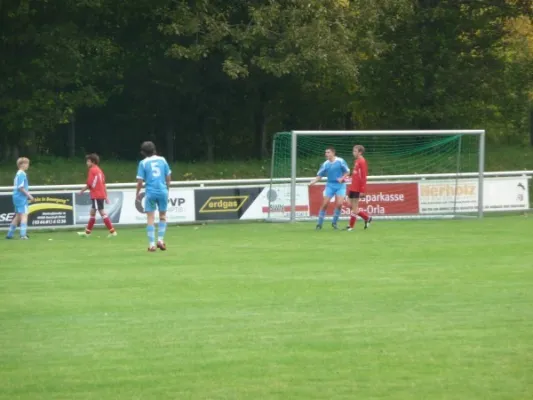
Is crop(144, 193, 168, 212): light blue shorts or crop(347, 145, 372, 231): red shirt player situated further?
crop(347, 145, 372, 231): red shirt player

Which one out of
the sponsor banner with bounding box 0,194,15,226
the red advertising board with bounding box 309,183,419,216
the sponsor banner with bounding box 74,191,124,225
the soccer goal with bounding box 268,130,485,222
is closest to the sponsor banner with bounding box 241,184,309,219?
the soccer goal with bounding box 268,130,485,222

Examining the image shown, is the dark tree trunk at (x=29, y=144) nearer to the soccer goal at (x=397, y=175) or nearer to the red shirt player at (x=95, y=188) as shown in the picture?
the soccer goal at (x=397, y=175)

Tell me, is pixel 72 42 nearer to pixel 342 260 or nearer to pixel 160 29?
pixel 160 29

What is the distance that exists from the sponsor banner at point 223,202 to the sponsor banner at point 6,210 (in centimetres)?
442

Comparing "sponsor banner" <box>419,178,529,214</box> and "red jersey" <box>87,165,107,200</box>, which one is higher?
"red jersey" <box>87,165,107,200</box>

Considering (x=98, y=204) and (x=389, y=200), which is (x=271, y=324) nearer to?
(x=98, y=204)

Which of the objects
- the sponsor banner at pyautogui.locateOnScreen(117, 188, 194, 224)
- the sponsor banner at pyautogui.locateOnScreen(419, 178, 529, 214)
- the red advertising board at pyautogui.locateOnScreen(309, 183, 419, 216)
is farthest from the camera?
the sponsor banner at pyautogui.locateOnScreen(419, 178, 529, 214)

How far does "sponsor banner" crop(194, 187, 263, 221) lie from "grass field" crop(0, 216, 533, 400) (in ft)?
29.7

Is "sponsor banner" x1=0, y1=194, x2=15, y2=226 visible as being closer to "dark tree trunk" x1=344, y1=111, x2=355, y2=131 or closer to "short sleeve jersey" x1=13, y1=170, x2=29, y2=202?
"short sleeve jersey" x1=13, y1=170, x2=29, y2=202

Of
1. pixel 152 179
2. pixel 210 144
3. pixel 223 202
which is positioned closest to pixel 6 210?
pixel 223 202

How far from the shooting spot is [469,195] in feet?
104

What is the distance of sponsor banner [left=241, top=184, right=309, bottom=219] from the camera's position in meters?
29.8

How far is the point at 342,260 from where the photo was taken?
17969mm

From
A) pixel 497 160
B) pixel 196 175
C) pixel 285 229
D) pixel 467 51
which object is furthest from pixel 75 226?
pixel 467 51
